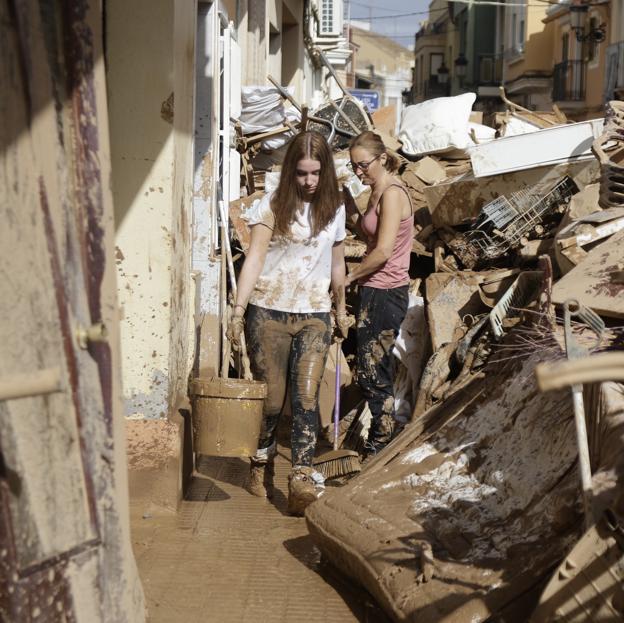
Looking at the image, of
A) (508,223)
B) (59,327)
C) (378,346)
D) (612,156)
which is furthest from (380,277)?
(59,327)

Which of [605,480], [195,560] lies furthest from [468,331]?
[605,480]

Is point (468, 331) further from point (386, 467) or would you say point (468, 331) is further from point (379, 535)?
point (379, 535)

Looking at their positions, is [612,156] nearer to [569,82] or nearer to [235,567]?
[235,567]

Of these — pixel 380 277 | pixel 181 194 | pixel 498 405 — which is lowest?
pixel 498 405

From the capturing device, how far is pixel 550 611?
3.04 m

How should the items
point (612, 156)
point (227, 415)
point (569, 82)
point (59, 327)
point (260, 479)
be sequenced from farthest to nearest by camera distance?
point (569, 82) → point (612, 156) → point (260, 479) → point (227, 415) → point (59, 327)

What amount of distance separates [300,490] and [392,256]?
149 cm

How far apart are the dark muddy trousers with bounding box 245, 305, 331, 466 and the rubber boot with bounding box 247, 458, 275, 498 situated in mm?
292

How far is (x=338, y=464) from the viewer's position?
5848 millimetres

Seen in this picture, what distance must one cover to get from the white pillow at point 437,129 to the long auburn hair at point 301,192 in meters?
5.44

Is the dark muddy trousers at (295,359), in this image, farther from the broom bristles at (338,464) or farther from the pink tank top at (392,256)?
the pink tank top at (392,256)

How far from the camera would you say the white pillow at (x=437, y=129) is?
420 inches

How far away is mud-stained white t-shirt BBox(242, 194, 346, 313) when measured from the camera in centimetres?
539

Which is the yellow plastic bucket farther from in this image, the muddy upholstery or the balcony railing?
the balcony railing
